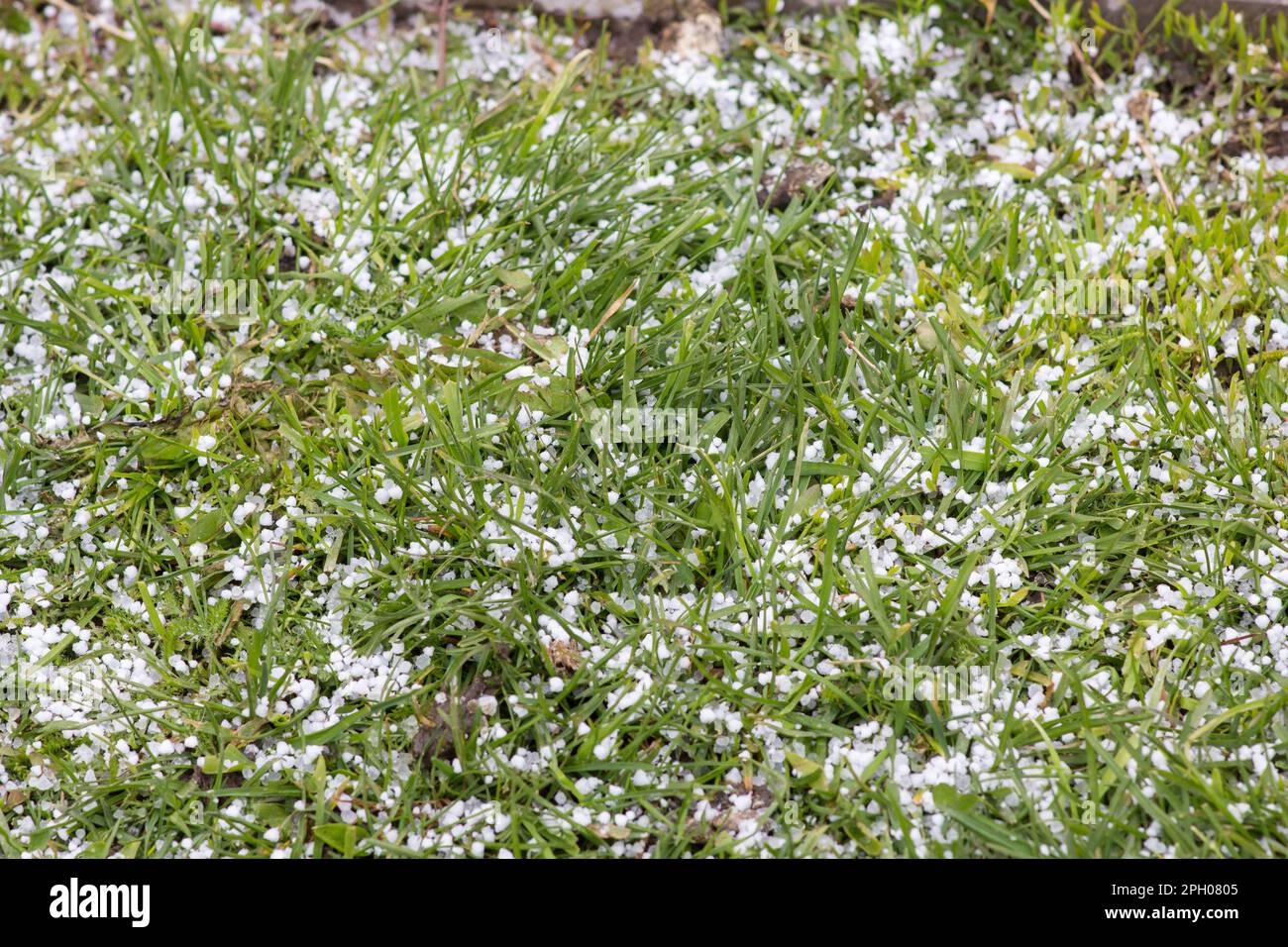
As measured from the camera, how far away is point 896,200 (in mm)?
3264

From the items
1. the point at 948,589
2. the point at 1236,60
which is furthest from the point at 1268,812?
the point at 1236,60

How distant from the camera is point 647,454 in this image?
2707 mm

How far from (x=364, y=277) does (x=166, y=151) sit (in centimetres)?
79

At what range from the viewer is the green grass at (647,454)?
90.6 inches

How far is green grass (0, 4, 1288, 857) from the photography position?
7.55 feet
